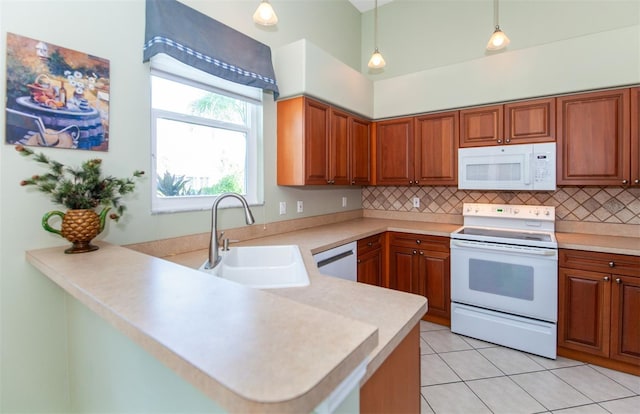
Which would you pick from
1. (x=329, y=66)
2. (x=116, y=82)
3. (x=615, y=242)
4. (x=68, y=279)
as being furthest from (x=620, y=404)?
(x=116, y=82)

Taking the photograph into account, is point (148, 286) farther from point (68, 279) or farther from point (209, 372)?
point (209, 372)

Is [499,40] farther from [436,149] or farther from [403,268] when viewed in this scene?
[403,268]

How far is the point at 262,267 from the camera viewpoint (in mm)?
1812

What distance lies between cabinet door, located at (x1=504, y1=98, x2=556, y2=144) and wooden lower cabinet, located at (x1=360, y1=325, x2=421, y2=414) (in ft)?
7.55

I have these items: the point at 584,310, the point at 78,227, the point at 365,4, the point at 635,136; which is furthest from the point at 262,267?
the point at 365,4

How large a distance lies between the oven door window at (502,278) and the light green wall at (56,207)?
229 cm

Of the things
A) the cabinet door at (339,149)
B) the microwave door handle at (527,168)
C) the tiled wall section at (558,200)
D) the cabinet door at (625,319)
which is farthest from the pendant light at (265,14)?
the cabinet door at (625,319)

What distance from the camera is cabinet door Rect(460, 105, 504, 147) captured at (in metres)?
2.73

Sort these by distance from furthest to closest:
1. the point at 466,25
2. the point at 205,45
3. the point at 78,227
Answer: the point at 466,25 → the point at 205,45 → the point at 78,227

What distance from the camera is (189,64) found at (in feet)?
6.01

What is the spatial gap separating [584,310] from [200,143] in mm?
3058

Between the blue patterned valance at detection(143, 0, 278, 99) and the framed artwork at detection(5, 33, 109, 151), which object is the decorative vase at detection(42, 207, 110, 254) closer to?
the framed artwork at detection(5, 33, 109, 151)

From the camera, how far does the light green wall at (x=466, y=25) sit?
2611 millimetres

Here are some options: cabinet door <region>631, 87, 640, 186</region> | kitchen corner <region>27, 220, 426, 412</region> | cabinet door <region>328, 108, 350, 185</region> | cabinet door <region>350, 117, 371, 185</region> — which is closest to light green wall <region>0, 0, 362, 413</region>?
kitchen corner <region>27, 220, 426, 412</region>
